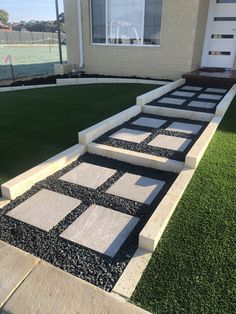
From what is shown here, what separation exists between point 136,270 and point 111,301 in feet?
1.10

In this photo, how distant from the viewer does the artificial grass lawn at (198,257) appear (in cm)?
195

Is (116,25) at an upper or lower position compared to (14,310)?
upper

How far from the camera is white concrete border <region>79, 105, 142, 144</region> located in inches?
170

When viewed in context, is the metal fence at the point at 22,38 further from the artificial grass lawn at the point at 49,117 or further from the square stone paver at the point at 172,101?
the square stone paver at the point at 172,101

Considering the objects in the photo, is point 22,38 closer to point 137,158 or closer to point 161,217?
point 137,158

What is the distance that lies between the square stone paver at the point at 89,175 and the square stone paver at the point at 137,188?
20cm

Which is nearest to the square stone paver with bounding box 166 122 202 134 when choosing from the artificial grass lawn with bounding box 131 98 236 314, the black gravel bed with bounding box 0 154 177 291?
the black gravel bed with bounding box 0 154 177 291

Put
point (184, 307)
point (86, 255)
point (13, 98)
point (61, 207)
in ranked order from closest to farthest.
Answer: point (184, 307), point (86, 255), point (61, 207), point (13, 98)

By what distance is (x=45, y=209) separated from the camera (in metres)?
2.98

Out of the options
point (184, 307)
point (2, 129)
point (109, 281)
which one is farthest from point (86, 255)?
point (2, 129)

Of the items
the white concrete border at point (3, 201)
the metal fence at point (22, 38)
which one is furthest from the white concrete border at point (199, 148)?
the metal fence at point (22, 38)

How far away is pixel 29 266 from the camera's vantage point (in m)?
2.25

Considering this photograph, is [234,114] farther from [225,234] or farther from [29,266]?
[29,266]

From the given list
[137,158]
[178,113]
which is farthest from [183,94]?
[137,158]
